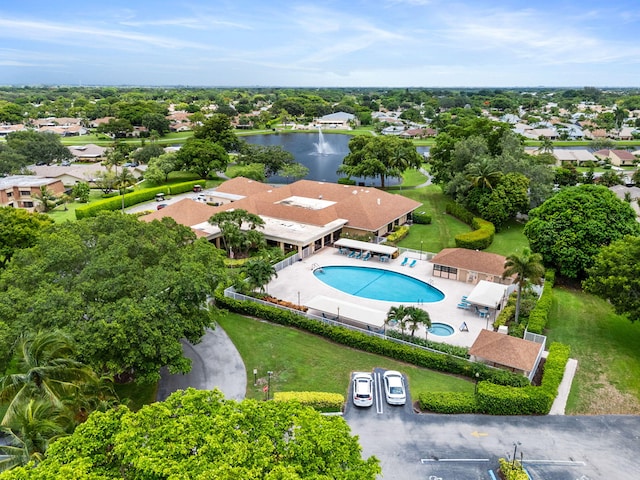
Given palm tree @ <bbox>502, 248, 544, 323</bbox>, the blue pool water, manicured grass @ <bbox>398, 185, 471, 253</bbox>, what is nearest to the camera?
palm tree @ <bbox>502, 248, 544, 323</bbox>

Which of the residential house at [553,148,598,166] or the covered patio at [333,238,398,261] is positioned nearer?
the covered patio at [333,238,398,261]

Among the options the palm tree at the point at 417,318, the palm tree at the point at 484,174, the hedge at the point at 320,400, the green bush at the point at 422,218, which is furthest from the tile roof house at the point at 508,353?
the palm tree at the point at 484,174

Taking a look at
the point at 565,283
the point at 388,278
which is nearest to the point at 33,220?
the point at 388,278

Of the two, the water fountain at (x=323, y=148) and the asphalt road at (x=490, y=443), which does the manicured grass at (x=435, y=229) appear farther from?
the water fountain at (x=323, y=148)

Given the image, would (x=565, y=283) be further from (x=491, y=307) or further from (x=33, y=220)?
(x=33, y=220)

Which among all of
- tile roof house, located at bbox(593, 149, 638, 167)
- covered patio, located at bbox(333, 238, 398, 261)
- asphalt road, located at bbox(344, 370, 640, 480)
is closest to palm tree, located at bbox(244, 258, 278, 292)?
covered patio, located at bbox(333, 238, 398, 261)

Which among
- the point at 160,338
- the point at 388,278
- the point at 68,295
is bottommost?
the point at 388,278

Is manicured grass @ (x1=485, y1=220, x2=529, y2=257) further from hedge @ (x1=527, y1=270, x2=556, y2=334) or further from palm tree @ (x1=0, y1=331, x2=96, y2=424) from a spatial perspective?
palm tree @ (x1=0, y1=331, x2=96, y2=424)
